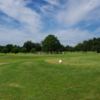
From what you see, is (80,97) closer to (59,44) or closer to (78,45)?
(59,44)

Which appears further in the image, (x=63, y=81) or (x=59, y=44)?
(x=59, y=44)

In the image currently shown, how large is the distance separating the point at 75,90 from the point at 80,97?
1.29m

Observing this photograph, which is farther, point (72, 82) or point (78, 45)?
point (78, 45)

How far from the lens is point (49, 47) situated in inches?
4476

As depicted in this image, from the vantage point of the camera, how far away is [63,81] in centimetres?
1478

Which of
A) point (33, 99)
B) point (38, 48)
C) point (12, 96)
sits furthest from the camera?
point (38, 48)

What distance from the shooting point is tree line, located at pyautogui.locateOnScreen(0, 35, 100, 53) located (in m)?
114

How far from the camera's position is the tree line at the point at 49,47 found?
114 m

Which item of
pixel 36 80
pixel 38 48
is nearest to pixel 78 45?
pixel 38 48

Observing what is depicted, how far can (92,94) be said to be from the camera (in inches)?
448

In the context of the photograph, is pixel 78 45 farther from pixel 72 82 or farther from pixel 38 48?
pixel 72 82

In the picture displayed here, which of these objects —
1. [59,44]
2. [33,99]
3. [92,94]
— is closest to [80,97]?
[92,94]

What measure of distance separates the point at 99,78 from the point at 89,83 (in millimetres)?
1367

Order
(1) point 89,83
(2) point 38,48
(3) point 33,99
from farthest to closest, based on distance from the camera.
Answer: (2) point 38,48
(1) point 89,83
(3) point 33,99
